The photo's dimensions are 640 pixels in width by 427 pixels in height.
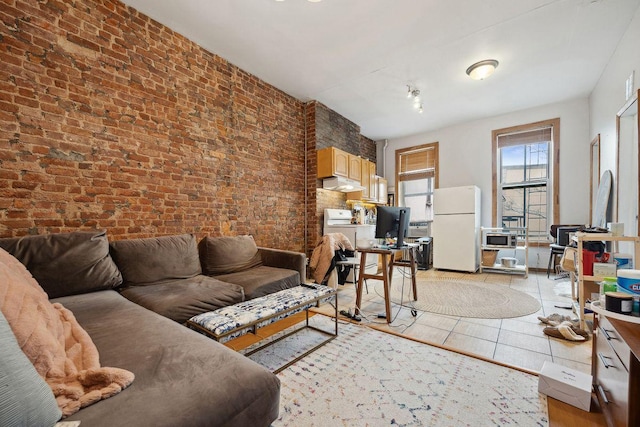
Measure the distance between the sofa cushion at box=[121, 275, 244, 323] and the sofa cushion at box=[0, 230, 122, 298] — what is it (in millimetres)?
247

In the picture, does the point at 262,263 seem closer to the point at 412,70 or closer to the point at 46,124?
the point at 46,124

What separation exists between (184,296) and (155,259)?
2.12ft

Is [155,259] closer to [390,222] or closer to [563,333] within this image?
[390,222]

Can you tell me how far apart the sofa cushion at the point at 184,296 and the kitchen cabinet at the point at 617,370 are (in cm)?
229

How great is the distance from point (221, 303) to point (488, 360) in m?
2.10

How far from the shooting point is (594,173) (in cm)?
430

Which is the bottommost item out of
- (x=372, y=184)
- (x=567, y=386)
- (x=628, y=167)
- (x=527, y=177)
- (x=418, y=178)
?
(x=567, y=386)

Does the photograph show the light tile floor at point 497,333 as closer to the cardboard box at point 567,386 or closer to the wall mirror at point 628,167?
the cardboard box at point 567,386

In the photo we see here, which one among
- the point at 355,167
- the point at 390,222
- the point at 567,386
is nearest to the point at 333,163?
the point at 355,167

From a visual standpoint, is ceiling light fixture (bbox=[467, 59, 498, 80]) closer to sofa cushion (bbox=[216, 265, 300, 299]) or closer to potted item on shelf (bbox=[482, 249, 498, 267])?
potted item on shelf (bbox=[482, 249, 498, 267])

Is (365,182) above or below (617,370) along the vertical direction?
above

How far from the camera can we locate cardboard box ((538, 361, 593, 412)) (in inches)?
57.1

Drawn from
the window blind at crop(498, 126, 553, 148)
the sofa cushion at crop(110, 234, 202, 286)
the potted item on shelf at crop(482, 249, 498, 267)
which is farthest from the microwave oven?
the sofa cushion at crop(110, 234, 202, 286)

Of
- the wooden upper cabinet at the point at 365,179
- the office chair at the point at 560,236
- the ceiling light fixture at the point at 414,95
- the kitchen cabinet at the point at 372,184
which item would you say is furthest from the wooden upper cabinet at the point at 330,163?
the office chair at the point at 560,236
